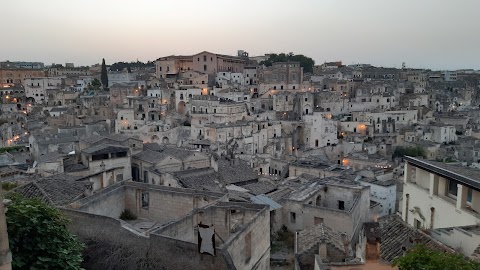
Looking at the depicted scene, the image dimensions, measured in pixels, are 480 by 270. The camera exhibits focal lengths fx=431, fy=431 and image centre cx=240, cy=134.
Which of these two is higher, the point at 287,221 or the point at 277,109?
the point at 277,109

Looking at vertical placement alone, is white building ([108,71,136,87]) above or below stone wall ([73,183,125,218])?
above

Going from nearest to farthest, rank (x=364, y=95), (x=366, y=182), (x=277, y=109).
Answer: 1. (x=366, y=182)
2. (x=277, y=109)
3. (x=364, y=95)

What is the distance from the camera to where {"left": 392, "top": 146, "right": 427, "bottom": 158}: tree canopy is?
44.7 m

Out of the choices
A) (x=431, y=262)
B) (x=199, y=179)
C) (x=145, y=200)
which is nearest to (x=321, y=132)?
(x=199, y=179)

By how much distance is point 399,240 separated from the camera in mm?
11625

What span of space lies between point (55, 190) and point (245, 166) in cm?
1617

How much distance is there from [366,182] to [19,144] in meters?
32.2

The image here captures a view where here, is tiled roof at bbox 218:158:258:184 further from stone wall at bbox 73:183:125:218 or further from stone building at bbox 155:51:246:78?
stone building at bbox 155:51:246:78

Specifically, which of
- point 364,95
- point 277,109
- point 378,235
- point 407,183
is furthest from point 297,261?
point 364,95

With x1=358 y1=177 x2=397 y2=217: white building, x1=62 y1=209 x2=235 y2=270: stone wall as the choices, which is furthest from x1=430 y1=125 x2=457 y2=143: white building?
x1=62 y1=209 x2=235 y2=270: stone wall

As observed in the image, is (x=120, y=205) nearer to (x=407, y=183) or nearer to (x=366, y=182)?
(x=407, y=183)

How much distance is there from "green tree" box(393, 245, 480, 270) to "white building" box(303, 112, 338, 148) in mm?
42945

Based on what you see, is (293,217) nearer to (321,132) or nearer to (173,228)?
(173,228)

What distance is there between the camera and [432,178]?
1279 centimetres
